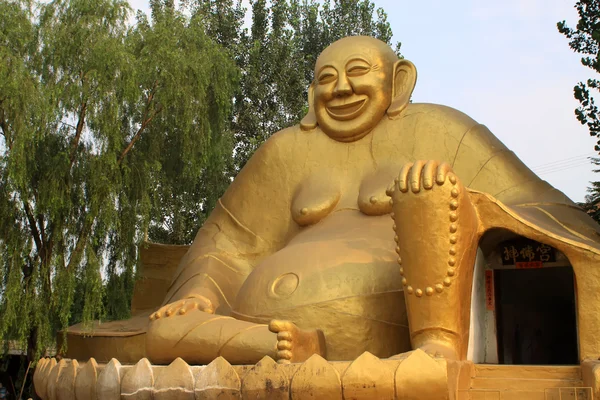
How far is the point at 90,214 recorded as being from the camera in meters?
9.98

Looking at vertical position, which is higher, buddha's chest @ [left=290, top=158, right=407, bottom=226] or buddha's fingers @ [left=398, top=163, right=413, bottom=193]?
buddha's chest @ [left=290, top=158, right=407, bottom=226]

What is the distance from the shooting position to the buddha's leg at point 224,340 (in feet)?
16.4

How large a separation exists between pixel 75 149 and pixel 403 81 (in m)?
5.25

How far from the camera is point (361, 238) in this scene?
595 cm

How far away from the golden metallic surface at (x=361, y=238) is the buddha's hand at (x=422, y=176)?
0.03 ft

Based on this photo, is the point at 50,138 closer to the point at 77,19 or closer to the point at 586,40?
the point at 77,19

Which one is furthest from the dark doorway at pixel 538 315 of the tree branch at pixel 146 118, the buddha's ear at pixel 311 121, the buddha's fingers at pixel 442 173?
the tree branch at pixel 146 118

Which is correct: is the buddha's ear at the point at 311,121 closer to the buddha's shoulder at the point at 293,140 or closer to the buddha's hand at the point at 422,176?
the buddha's shoulder at the point at 293,140

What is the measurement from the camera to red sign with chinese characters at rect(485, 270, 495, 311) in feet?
19.0

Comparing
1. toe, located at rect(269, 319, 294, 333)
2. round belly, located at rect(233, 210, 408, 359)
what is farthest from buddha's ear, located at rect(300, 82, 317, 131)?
toe, located at rect(269, 319, 294, 333)

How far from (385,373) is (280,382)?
63cm

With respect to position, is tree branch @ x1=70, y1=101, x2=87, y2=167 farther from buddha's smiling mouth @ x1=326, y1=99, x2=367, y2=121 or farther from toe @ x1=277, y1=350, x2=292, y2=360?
toe @ x1=277, y1=350, x2=292, y2=360

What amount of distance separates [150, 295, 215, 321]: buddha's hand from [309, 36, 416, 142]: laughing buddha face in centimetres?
190

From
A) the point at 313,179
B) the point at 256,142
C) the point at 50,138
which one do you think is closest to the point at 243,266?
the point at 313,179
